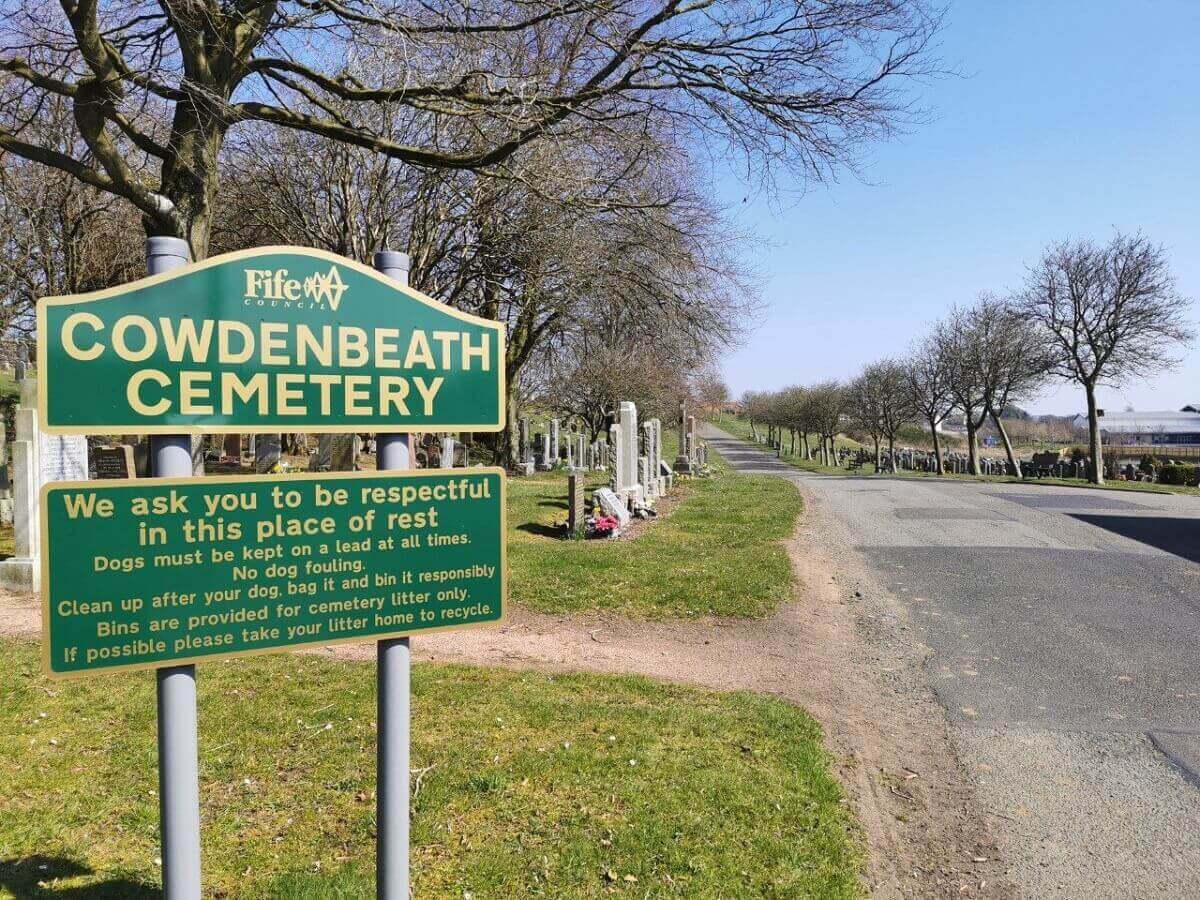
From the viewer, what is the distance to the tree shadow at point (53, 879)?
3.30 m

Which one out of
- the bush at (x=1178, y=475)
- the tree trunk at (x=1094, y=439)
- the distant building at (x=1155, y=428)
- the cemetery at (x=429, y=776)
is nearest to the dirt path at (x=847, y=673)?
the cemetery at (x=429, y=776)

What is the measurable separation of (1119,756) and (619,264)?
1530cm

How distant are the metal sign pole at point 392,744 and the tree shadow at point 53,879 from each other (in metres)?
1.33

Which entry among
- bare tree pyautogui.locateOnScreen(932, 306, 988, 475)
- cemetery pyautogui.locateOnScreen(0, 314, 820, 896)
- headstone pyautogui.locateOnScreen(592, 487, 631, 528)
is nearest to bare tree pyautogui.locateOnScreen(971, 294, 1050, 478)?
bare tree pyautogui.locateOnScreen(932, 306, 988, 475)

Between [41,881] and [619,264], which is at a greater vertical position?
[619,264]

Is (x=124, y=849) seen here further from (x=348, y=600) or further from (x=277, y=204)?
(x=277, y=204)

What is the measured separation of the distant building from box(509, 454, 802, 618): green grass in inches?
3803

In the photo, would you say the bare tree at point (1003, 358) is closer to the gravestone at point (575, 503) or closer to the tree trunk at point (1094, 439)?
the tree trunk at point (1094, 439)

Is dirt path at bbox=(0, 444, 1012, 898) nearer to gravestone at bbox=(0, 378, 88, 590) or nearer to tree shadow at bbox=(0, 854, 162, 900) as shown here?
gravestone at bbox=(0, 378, 88, 590)

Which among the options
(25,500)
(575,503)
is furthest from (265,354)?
(575,503)

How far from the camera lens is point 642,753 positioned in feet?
15.7

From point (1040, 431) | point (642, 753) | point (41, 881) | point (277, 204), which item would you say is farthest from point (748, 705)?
point (1040, 431)

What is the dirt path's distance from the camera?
3939mm

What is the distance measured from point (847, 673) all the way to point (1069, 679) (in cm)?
178
